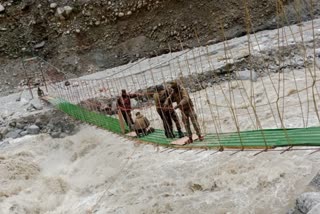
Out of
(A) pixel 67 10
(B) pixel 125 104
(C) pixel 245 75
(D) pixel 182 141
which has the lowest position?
(D) pixel 182 141

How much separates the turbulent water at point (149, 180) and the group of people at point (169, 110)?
363 mm

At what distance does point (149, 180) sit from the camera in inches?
A: 228

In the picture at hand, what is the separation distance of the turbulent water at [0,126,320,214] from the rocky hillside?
7046mm

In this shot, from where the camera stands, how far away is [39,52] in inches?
652

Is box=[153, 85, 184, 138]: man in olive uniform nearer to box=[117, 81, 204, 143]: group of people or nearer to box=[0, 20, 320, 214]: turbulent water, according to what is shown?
box=[117, 81, 204, 143]: group of people

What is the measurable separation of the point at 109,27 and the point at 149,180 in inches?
431

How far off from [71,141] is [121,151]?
7.97 ft

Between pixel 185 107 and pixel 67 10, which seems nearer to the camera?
pixel 185 107

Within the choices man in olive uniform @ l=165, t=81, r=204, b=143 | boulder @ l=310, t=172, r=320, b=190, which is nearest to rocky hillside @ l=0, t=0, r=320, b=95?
man in olive uniform @ l=165, t=81, r=204, b=143

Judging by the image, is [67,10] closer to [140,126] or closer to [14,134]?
[14,134]

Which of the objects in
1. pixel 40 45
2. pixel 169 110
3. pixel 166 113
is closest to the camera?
pixel 169 110

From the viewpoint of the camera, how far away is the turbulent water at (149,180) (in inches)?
184

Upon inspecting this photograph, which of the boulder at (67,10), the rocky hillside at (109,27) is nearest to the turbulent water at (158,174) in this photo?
the rocky hillside at (109,27)

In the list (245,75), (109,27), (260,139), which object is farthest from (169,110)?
(109,27)
